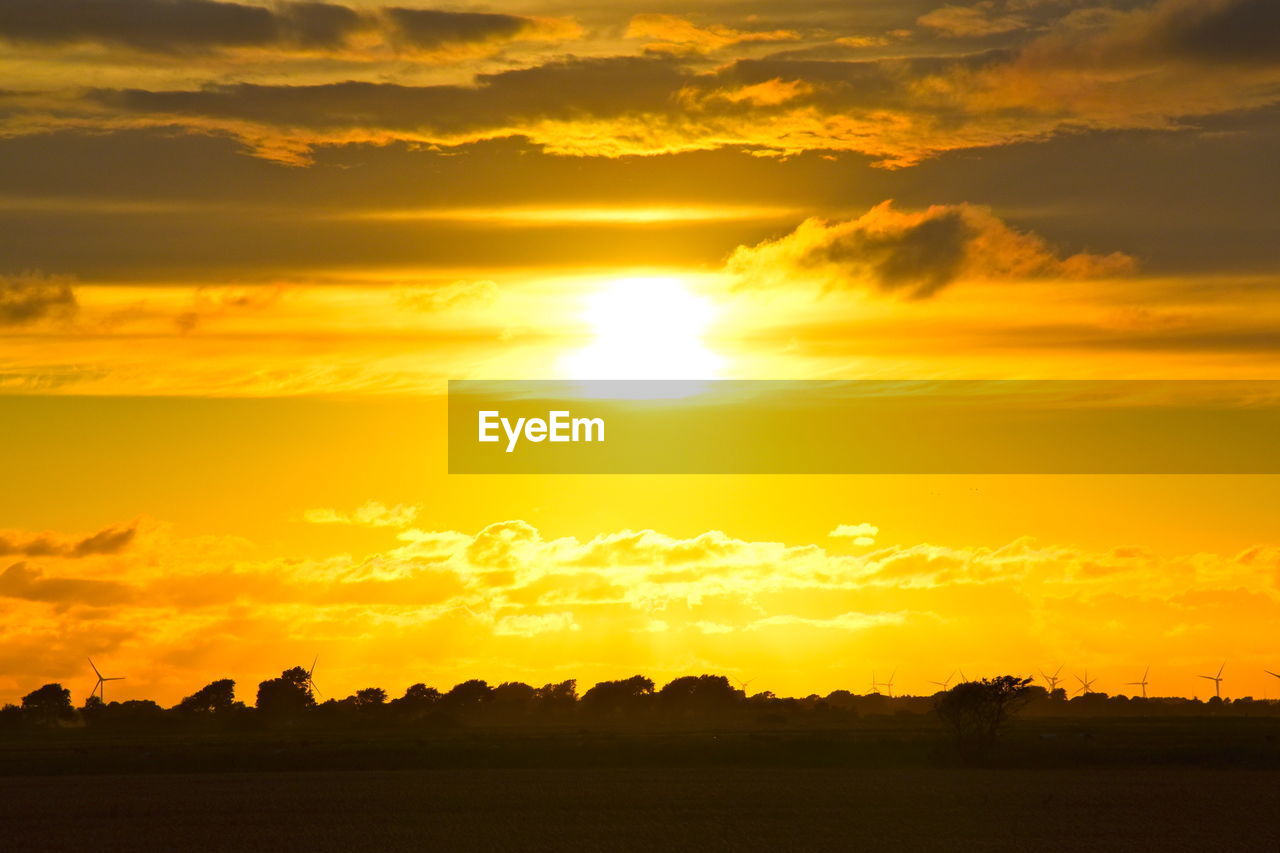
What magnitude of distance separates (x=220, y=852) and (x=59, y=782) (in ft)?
128

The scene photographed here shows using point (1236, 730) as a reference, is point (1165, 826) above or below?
below

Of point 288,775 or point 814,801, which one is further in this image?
point 288,775

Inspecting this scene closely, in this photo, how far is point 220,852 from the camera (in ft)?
241

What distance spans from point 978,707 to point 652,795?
40176 millimetres

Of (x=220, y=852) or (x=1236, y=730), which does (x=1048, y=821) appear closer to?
(x=220, y=852)

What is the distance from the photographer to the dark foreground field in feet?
250

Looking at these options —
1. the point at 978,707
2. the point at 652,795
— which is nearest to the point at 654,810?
the point at 652,795

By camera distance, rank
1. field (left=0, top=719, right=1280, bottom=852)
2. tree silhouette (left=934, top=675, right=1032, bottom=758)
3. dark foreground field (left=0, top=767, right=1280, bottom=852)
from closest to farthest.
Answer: dark foreground field (left=0, top=767, right=1280, bottom=852)
field (left=0, top=719, right=1280, bottom=852)
tree silhouette (left=934, top=675, right=1032, bottom=758)

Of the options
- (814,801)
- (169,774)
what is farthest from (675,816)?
(169,774)

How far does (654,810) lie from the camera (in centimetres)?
8700

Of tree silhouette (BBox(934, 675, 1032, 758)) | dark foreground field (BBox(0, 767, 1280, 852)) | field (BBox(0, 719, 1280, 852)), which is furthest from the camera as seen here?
tree silhouette (BBox(934, 675, 1032, 758))

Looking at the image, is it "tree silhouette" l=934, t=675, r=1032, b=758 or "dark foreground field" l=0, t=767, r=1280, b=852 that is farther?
"tree silhouette" l=934, t=675, r=1032, b=758

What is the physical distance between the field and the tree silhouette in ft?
8.66

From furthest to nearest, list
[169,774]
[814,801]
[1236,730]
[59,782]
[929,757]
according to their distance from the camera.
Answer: [1236,730]
[929,757]
[169,774]
[59,782]
[814,801]
